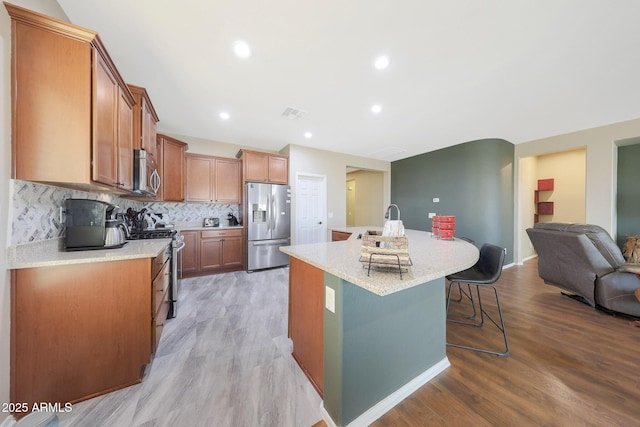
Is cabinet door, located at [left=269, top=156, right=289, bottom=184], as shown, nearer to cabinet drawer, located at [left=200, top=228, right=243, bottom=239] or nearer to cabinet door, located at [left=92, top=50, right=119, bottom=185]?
cabinet drawer, located at [left=200, top=228, right=243, bottom=239]

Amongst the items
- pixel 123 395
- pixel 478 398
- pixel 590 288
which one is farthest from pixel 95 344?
pixel 590 288

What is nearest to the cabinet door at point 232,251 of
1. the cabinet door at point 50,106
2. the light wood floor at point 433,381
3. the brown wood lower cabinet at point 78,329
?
the light wood floor at point 433,381

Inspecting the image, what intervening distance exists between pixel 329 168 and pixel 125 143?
358cm

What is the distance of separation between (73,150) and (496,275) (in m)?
3.18

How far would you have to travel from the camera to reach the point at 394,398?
127 centimetres

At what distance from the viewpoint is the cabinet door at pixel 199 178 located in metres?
3.75

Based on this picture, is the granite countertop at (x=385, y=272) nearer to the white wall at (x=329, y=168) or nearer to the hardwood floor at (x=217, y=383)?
the hardwood floor at (x=217, y=383)

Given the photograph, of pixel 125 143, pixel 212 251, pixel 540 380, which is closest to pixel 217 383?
pixel 125 143

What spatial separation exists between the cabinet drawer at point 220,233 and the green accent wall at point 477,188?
4406 mm

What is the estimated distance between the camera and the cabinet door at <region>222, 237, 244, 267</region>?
3.88m

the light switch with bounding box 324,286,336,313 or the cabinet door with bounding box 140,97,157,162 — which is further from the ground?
the cabinet door with bounding box 140,97,157,162

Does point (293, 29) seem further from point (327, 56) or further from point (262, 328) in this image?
point (262, 328)

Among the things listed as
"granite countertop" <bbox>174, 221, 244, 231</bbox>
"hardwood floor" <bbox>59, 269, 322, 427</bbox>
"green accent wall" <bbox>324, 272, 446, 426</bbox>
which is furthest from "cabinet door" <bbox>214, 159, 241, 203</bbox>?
"green accent wall" <bbox>324, 272, 446, 426</bbox>

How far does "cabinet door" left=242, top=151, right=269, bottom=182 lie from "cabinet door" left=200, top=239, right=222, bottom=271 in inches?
52.8
